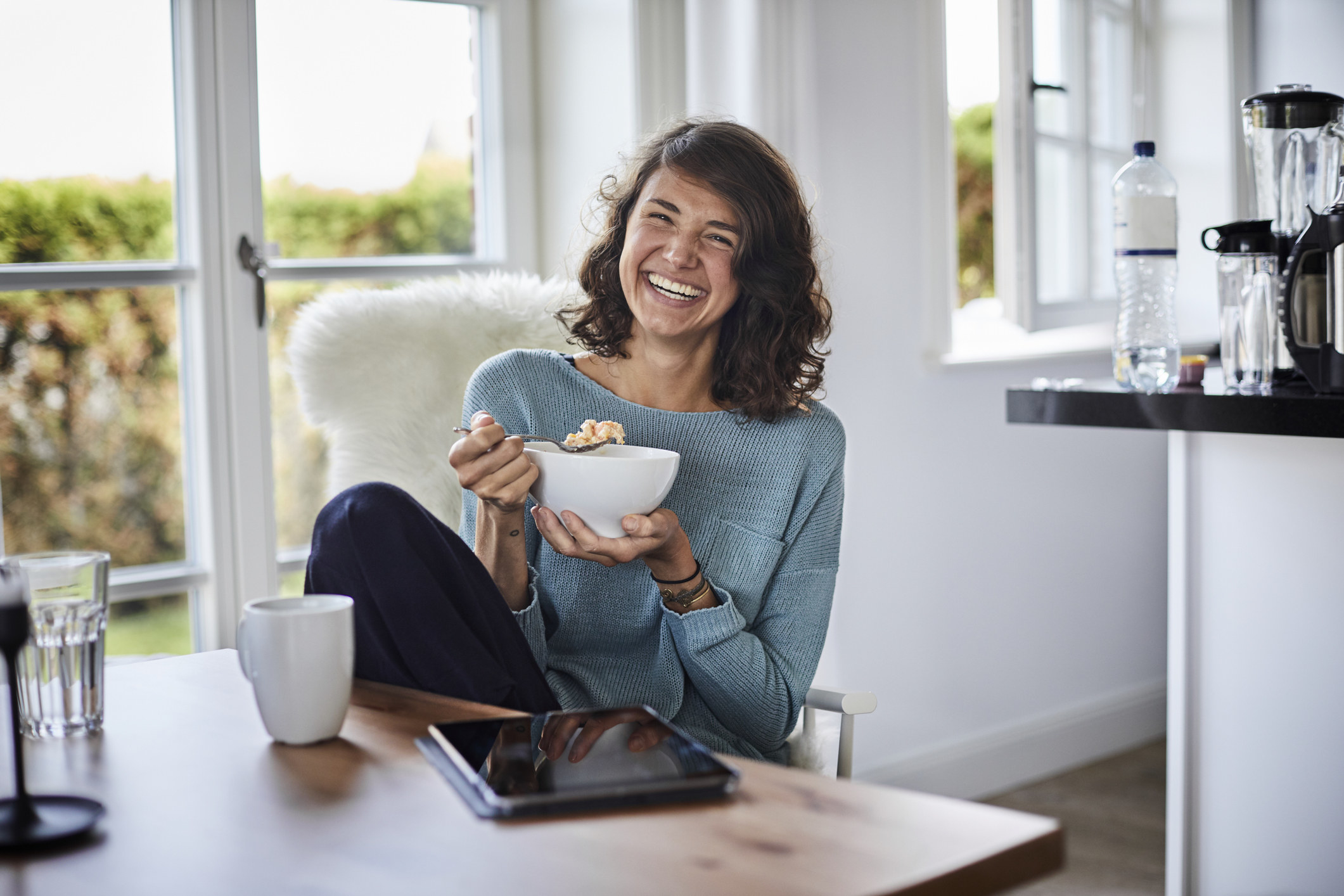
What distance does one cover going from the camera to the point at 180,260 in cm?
197

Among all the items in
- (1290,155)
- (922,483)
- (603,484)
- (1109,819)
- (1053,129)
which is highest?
(1053,129)

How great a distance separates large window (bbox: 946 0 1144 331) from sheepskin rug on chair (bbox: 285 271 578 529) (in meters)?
1.37

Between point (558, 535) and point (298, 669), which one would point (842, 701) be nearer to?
point (558, 535)

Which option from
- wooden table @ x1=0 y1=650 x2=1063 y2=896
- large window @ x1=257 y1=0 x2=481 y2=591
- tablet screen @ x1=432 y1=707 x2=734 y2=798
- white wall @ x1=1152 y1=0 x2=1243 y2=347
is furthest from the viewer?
white wall @ x1=1152 y1=0 x2=1243 y2=347

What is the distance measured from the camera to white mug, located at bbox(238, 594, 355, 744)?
79 centimetres

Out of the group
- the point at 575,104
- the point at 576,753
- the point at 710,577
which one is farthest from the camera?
the point at 575,104

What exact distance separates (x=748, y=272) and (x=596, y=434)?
39cm

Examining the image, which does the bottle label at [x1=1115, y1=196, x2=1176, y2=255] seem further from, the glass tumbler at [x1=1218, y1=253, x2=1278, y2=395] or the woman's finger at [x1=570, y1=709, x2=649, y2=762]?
the woman's finger at [x1=570, y1=709, x2=649, y2=762]

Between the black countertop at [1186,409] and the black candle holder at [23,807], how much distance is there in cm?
135

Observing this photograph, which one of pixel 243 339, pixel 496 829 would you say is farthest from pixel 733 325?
pixel 496 829

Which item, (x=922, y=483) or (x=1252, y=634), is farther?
(x=922, y=483)

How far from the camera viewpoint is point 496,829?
0.64 meters

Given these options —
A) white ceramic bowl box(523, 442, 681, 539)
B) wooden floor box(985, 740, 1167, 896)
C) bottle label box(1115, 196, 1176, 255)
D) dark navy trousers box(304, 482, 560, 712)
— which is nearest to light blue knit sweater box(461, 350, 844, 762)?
white ceramic bowl box(523, 442, 681, 539)

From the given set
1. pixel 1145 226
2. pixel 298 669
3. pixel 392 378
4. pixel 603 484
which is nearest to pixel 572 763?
pixel 298 669
